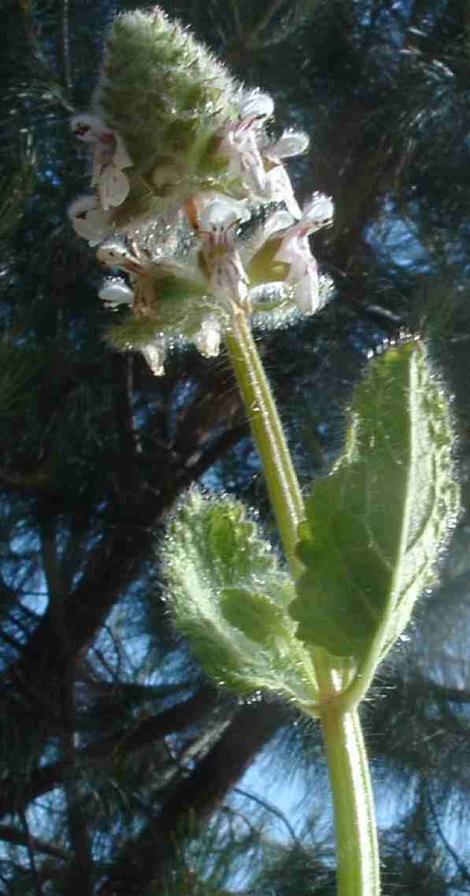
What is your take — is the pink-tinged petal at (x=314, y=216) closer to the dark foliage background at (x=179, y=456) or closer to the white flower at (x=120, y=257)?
the white flower at (x=120, y=257)

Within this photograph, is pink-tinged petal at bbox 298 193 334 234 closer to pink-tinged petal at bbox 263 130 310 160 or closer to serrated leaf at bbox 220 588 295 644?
pink-tinged petal at bbox 263 130 310 160

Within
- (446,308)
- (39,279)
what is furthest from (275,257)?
(39,279)

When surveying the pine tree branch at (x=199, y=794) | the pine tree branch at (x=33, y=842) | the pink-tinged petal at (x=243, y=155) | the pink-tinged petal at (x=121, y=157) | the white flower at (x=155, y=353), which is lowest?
the pine tree branch at (x=33, y=842)

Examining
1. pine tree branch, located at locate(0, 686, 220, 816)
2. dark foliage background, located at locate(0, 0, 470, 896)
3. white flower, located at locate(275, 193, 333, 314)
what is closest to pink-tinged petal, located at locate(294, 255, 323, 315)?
white flower, located at locate(275, 193, 333, 314)

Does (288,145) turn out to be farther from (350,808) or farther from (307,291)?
(350,808)

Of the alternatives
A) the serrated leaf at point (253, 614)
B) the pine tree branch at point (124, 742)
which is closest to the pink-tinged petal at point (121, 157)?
the serrated leaf at point (253, 614)

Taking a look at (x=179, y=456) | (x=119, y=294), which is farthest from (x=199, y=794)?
(x=119, y=294)

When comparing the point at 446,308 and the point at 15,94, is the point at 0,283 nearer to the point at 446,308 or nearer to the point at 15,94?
the point at 15,94
